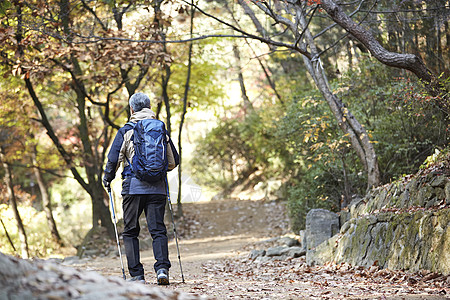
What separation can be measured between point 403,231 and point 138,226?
322cm

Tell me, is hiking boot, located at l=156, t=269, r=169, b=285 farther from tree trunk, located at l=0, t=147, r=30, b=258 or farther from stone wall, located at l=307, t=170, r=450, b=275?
tree trunk, located at l=0, t=147, r=30, b=258

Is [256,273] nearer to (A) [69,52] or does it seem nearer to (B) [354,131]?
(B) [354,131]

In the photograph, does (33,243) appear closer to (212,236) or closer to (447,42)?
(212,236)

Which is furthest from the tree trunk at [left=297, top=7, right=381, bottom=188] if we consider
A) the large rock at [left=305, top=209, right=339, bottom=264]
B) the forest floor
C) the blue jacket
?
the blue jacket

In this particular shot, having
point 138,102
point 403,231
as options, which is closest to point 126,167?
point 138,102

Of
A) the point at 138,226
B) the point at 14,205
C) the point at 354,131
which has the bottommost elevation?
the point at 138,226

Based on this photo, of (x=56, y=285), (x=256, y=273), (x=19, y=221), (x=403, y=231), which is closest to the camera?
(x=56, y=285)

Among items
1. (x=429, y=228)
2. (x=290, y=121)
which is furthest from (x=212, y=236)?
(x=429, y=228)

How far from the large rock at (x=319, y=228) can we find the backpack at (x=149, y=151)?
14.0 ft

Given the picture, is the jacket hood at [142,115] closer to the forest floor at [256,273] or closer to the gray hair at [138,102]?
the gray hair at [138,102]

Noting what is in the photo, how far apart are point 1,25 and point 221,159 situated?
1506 centimetres

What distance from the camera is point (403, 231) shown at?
612cm

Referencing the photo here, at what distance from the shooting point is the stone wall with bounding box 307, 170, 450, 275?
17.9 feet

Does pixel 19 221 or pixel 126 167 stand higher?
pixel 126 167
